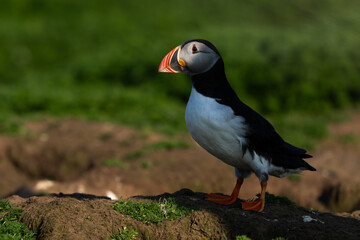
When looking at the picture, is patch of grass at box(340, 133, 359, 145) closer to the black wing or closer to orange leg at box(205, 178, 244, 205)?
the black wing

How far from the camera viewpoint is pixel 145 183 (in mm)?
8047

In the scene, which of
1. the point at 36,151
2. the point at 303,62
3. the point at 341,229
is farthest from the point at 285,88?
the point at 341,229

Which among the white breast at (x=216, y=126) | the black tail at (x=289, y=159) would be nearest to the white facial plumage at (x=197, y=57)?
the white breast at (x=216, y=126)

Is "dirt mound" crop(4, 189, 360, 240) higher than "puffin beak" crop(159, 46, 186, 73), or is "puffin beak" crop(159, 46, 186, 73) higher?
"puffin beak" crop(159, 46, 186, 73)

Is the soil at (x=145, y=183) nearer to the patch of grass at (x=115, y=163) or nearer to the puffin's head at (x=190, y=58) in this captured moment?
the patch of grass at (x=115, y=163)

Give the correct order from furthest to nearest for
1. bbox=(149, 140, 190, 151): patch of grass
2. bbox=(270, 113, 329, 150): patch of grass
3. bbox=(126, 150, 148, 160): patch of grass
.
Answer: bbox=(270, 113, 329, 150): patch of grass < bbox=(149, 140, 190, 151): patch of grass < bbox=(126, 150, 148, 160): patch of grass

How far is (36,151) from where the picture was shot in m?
10.2

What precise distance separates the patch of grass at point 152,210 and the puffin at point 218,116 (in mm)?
719

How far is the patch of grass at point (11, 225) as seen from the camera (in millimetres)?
4430

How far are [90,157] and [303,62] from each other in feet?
31.3

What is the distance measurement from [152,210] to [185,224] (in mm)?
387

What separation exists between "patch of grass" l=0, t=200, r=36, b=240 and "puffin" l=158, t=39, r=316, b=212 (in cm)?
190

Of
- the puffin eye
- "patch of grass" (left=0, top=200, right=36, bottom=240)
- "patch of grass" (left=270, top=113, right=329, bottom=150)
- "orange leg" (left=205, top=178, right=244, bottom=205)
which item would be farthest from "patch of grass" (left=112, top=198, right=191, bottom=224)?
"patch of grass" (left=270, top=113, right=329, bottom=150)

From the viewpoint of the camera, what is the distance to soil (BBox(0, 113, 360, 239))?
4586mm
